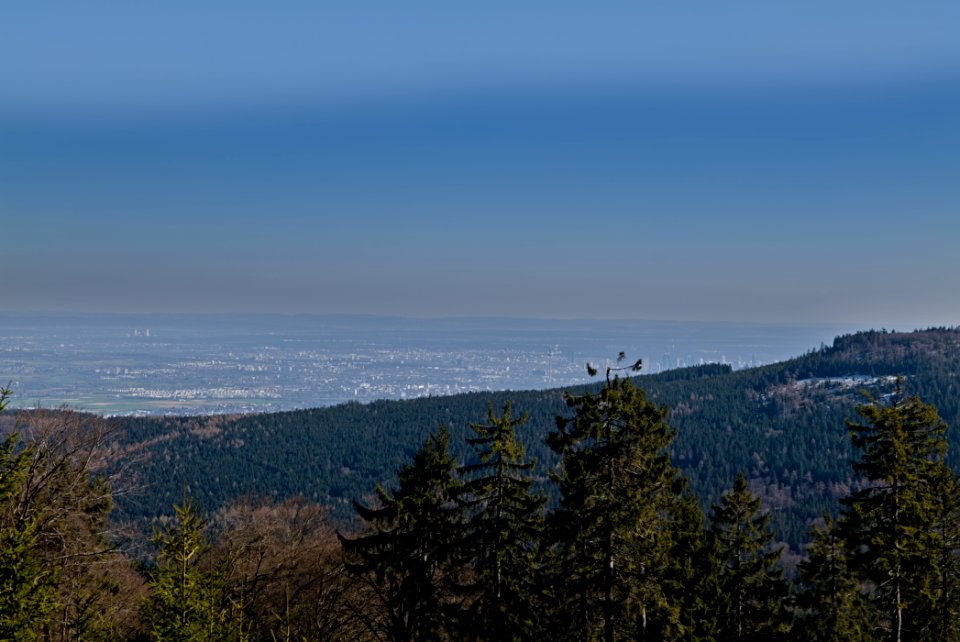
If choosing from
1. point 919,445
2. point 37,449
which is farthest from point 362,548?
point 919,445

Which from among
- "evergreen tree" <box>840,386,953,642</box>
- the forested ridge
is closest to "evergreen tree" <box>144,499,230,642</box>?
the forested ridge

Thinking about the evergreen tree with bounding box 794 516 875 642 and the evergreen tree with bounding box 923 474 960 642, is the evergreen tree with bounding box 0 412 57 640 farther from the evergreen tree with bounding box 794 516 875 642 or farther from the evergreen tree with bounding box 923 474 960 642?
the evergreen tree with bounding box 923 474 960 642

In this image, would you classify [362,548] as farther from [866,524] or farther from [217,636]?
[866,524]

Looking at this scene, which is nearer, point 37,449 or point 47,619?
point 47,619

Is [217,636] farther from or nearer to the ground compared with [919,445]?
nearer to the ground

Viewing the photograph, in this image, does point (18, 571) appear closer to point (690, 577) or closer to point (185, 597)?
point (185, 597)

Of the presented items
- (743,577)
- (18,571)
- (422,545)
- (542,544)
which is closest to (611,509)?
(542,544)
